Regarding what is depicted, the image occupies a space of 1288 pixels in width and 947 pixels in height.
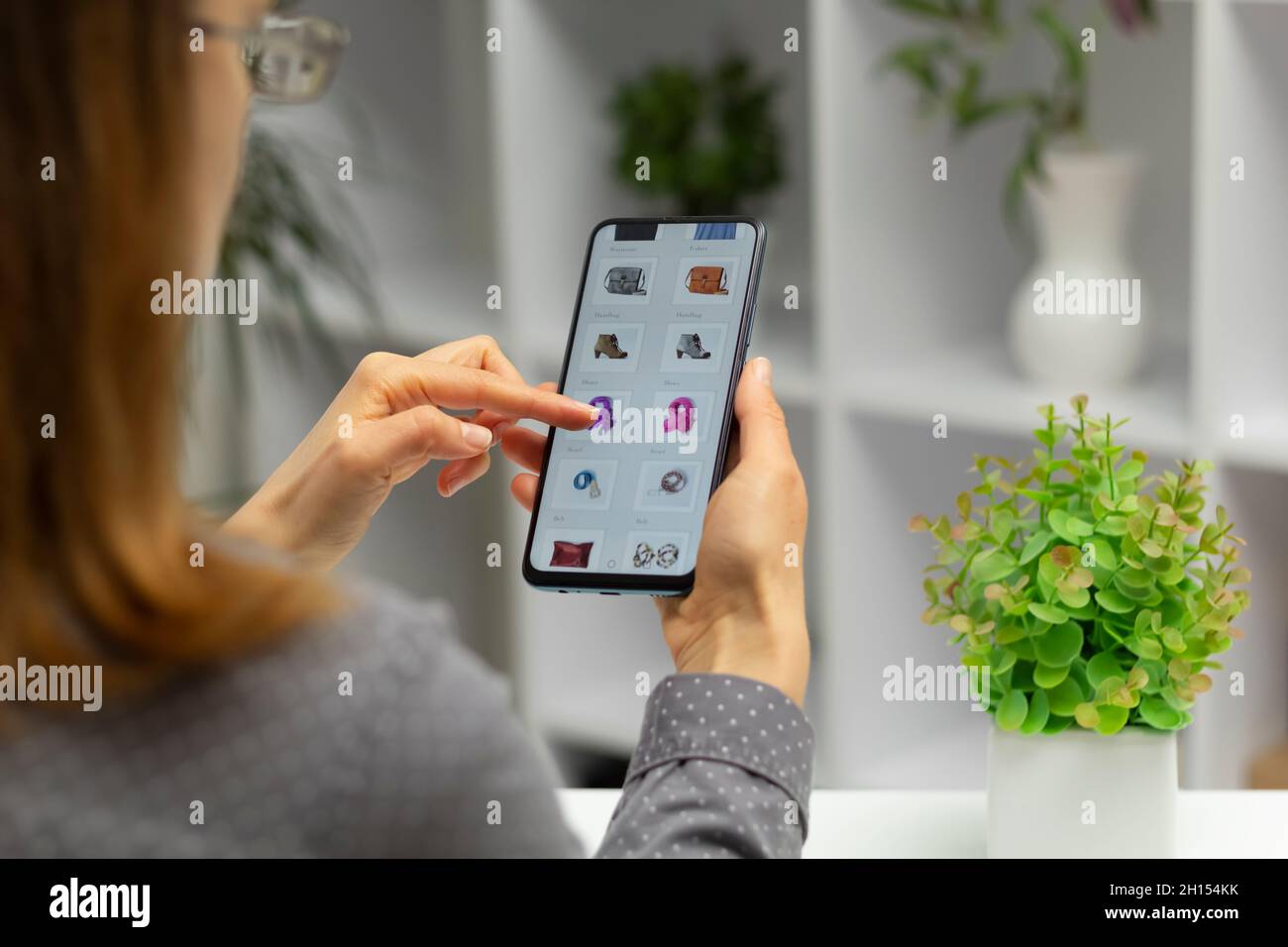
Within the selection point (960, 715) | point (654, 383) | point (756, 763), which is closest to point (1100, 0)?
point (960, 715)

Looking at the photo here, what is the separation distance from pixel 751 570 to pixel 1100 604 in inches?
6.7

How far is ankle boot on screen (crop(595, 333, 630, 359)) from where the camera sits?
2.63 ft

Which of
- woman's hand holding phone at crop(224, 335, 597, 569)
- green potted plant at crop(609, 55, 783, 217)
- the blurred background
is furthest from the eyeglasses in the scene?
green potted plant at crop(609, 55, 783, 217)

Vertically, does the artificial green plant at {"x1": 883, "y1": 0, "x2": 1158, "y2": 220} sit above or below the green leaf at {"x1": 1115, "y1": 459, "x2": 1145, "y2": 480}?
above

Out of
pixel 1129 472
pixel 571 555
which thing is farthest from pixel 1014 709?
pixel 571 555

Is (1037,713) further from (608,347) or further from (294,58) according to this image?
Result: (294,58)

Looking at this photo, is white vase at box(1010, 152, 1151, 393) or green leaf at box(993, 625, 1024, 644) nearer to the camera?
green leaf at box(993, 625, 1024, 644)

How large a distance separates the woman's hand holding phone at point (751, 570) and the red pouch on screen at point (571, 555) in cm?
7

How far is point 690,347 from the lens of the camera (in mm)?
785

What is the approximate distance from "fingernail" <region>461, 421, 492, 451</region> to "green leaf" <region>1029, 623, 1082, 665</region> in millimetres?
315

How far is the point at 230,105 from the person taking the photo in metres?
0.45

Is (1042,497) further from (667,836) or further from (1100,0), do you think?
(1100,0)

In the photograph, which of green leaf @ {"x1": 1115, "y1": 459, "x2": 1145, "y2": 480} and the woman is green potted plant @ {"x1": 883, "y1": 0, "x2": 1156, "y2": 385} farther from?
the woman
